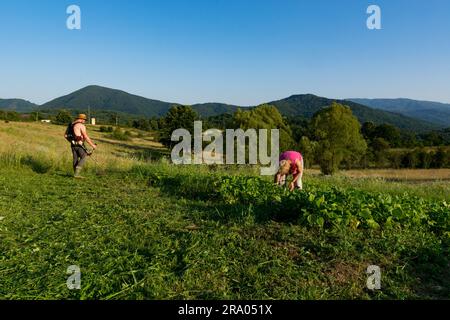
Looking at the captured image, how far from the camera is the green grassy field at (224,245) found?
10.6 ft

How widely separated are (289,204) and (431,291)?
2274mm

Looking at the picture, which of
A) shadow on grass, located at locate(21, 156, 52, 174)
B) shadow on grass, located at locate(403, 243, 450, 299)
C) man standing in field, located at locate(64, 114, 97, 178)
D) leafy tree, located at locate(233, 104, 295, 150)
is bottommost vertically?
shadow on grass, located at locate(403, 243, 450, 299)

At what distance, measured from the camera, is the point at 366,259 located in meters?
3.90

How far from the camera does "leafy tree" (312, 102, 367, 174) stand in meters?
35.4

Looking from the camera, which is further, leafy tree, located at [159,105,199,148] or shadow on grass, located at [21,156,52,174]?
leafy tree, located at [159,105,199,148]

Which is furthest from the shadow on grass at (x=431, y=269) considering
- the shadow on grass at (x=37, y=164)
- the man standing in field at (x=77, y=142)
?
the shadow on grass at (x=37, y=164)

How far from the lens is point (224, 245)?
13.9 ft

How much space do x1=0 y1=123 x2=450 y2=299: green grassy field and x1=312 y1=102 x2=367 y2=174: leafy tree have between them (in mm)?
30425

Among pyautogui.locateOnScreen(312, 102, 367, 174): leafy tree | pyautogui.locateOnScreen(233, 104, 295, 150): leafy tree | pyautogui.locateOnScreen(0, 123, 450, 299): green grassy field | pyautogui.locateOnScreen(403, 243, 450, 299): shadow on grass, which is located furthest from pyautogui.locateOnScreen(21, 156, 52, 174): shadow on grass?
pyautogui.locateOnScreen(312, 102, 367, 174): leafy tree

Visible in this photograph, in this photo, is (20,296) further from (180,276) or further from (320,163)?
(320,163)

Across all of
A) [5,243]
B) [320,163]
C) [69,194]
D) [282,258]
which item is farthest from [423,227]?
[320,163]

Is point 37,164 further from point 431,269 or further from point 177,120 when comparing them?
point 177,120

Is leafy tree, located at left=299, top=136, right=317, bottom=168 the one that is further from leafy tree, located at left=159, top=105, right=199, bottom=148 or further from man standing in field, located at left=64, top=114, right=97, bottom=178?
man standing in field, located at left=64, top=114, right=97, bottom=178

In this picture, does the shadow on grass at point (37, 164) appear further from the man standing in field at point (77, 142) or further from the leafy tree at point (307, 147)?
the leafy tree at point (307, 147)
